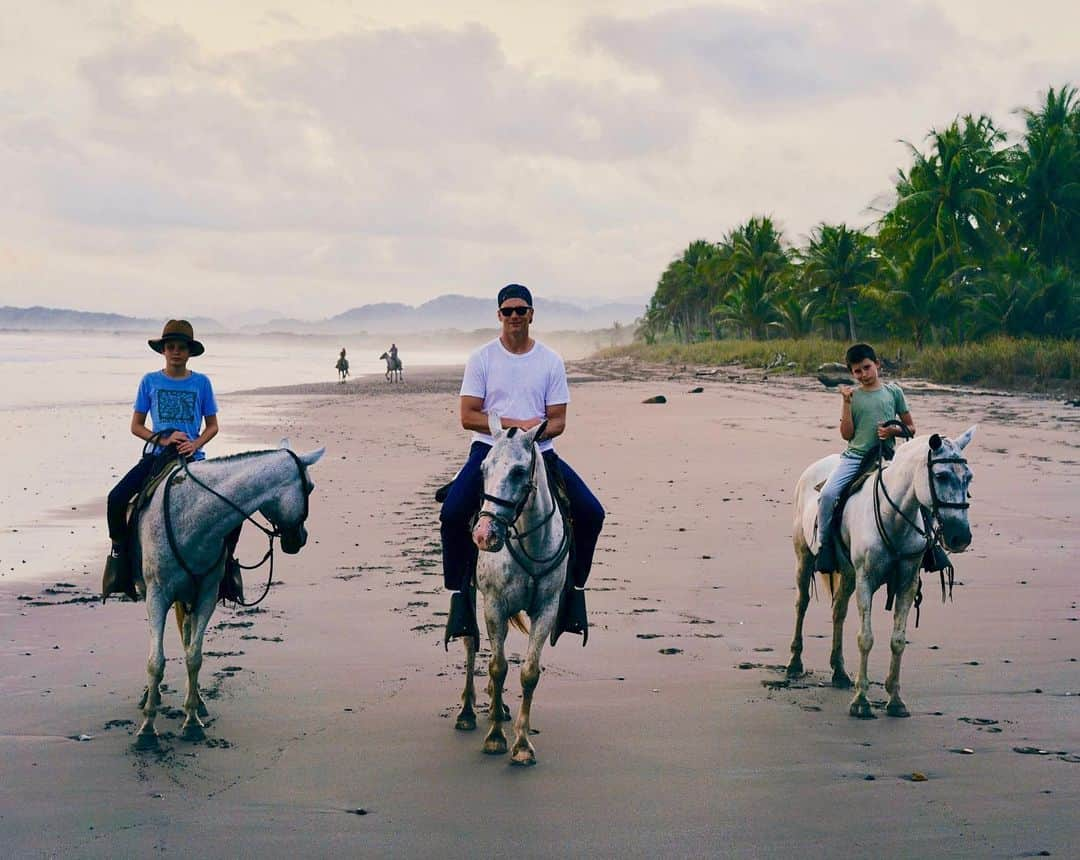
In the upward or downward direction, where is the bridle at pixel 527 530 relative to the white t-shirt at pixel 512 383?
downward

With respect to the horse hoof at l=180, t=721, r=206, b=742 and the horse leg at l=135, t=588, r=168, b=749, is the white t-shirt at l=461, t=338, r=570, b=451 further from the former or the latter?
the horse hoof at l=180, t=721, r=206, b=742

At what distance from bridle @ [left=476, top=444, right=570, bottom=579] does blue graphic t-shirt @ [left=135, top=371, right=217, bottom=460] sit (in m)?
2.06

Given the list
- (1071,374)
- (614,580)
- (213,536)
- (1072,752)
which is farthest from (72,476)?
(1071,374)

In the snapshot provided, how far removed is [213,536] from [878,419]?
4313mm

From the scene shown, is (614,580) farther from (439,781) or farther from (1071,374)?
(1071,374)

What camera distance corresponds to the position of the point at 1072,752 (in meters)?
5.86

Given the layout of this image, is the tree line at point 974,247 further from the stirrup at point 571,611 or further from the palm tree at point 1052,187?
the stirrup at point 571,611

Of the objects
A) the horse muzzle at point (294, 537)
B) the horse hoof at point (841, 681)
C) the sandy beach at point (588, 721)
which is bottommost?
the horse hoof at point (841, 681)

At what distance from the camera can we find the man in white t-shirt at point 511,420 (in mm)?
6180

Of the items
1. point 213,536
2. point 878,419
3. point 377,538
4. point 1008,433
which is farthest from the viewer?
point 1008,433

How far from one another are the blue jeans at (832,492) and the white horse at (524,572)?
217 centimetres

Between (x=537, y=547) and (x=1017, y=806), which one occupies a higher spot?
(x=537, y=547)

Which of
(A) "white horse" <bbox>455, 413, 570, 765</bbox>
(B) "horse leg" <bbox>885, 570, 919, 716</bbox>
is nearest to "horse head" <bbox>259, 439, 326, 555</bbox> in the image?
(A) "white horse" <bbox>455, 413, 570, 765</bbox>

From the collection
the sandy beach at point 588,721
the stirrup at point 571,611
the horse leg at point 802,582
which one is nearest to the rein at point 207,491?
the sandy beach at point 588,721
